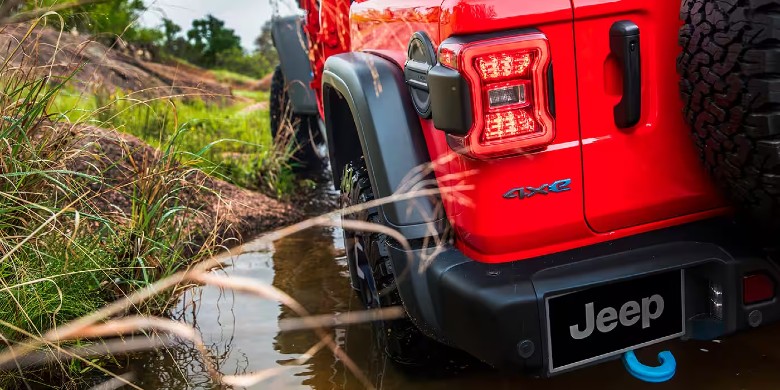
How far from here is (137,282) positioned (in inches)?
102

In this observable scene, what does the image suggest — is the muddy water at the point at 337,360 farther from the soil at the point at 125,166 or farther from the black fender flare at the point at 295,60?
the black fender flare at the point at 295,60

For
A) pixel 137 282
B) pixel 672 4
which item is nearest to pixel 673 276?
pixel 672 4

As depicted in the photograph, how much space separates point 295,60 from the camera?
4.75 m

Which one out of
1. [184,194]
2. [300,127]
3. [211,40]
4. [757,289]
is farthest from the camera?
[211,40]

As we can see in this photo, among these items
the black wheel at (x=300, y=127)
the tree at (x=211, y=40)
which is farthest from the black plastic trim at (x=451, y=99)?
the tree at (x=211, y=40)

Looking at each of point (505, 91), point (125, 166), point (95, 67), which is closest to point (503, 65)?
point (505, 91)

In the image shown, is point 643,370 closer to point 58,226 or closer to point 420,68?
point 420,68

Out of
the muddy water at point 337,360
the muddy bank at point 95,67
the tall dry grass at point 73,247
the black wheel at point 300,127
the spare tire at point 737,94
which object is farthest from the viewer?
the black wheel at point 300,127

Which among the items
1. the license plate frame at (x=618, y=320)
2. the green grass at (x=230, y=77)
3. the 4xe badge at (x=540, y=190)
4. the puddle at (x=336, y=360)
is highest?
the 4xe badge at (x=540, y=190)

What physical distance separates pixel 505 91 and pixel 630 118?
342 mm

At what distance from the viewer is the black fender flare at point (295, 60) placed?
4.69m

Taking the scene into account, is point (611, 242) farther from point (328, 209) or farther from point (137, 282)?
point (328, 209)

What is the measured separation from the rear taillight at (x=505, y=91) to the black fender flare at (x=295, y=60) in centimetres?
287

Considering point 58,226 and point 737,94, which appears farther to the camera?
point 58,226
